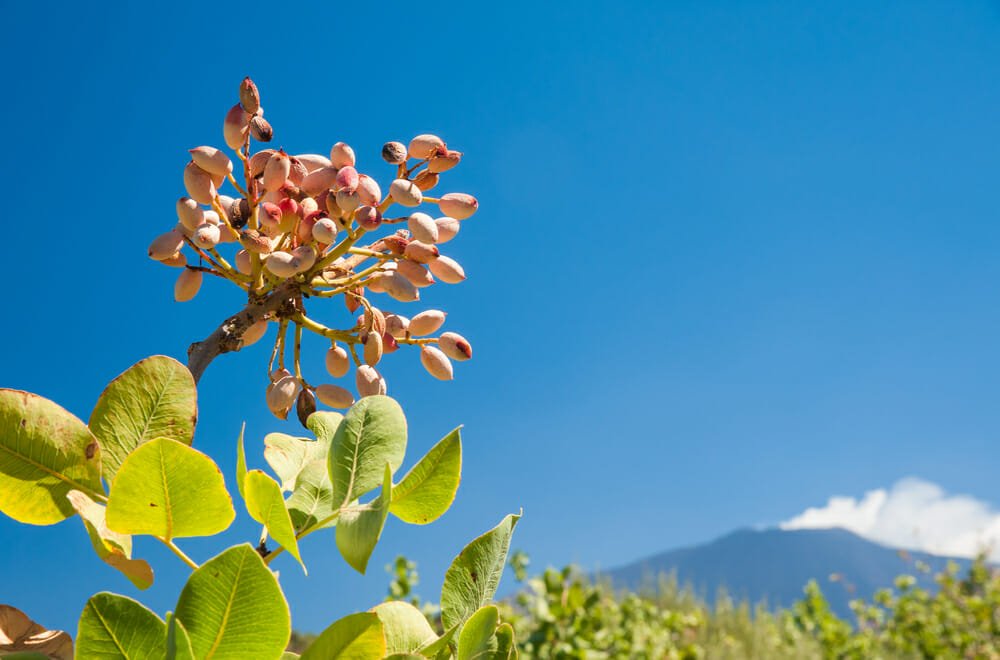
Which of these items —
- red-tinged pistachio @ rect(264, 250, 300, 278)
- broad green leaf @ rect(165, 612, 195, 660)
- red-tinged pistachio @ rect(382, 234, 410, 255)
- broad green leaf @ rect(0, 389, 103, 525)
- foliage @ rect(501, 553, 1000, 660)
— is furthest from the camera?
foliage @ rect(501, 553, 1000, 660)

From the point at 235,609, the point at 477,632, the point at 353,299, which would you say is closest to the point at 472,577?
the point at 477,632

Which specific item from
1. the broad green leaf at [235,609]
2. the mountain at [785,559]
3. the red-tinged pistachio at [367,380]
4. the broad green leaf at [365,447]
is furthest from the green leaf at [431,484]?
the mountain at [785,559]

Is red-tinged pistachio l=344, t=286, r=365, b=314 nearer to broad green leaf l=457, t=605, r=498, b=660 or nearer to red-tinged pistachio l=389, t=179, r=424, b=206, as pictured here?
red-tinged pistachio l=389, t=179, r=424, b=206

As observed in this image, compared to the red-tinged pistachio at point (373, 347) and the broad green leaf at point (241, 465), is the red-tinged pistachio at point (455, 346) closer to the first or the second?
the red-tinged pistachio at point (373, 347)

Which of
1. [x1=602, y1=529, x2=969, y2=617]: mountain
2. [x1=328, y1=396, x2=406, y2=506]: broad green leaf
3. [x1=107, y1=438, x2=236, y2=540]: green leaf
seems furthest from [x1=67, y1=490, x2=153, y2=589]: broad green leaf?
[x1=602, y1=529, x2=969, y2=617]: mountain

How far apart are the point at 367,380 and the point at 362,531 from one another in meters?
0.40

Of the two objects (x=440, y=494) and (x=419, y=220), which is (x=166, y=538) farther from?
(x=419, y=220)

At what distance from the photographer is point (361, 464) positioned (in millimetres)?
505

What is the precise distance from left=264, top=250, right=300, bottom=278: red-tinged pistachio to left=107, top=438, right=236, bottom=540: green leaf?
1.14 feet

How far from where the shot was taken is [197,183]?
0.83m

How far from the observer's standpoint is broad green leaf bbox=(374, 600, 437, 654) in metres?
0.51

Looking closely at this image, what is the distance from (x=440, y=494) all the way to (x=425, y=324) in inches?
15.1

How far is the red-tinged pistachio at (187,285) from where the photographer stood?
857mm

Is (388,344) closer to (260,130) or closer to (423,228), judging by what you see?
(423,228)
